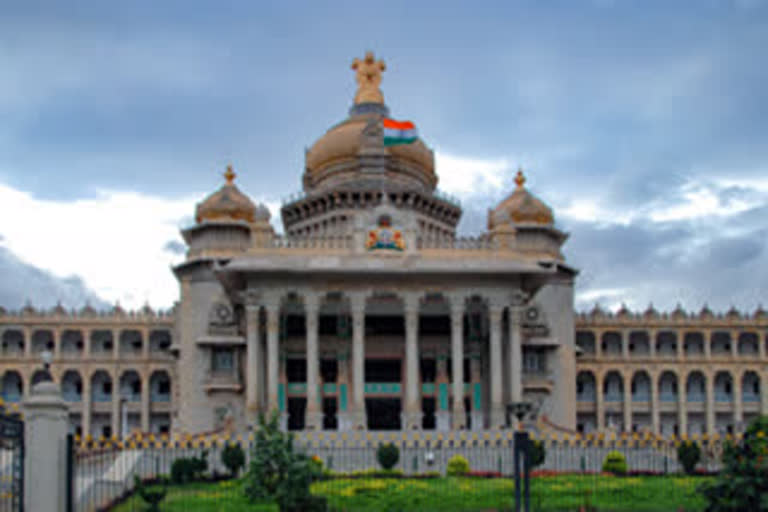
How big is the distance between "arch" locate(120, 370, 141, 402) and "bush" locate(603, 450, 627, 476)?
4371cm

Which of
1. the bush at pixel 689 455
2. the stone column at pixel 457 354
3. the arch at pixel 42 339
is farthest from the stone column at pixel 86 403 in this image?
the bush at pixel 689 455

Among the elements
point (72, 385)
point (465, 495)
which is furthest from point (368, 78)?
point (465, 495)

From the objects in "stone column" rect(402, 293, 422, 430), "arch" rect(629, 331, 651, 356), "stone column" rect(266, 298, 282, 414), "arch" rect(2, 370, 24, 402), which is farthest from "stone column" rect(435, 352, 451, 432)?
"arch" rect(2, 370, 24, 402)

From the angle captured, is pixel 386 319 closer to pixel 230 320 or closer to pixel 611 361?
pixel 230 320

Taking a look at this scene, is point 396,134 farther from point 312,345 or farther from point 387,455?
point 387,455

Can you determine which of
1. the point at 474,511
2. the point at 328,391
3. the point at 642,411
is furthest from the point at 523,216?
the point at 474,511

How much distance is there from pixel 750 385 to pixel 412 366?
1569 inches

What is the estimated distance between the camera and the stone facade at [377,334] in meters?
46.0

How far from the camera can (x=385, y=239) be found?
153 ft

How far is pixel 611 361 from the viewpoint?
72000mm

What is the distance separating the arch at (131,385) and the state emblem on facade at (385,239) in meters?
31.8

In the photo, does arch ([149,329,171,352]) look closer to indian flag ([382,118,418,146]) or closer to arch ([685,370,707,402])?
indian flag ([382,118,418,146])

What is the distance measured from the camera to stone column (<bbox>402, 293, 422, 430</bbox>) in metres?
45.1

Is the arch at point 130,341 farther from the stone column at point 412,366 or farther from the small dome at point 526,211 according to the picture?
the stone column at point 412,366
